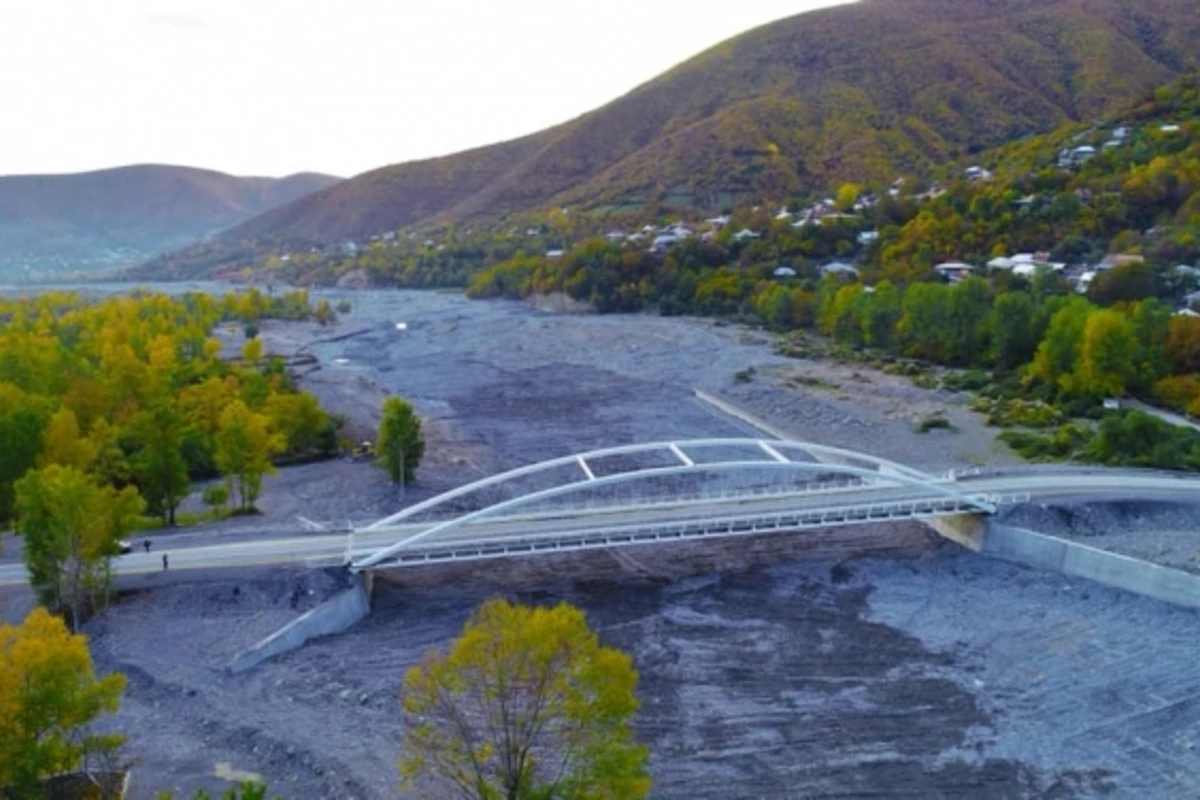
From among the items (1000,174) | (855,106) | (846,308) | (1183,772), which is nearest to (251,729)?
(1183,772)

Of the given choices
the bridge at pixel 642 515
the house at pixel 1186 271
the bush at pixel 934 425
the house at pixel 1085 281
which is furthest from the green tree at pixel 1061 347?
the bridge at pixel 642 515

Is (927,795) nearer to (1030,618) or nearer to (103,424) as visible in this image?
(1030,618)

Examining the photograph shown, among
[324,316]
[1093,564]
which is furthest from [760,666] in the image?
[324,316]

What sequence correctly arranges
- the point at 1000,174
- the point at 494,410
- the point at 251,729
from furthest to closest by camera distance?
the point at 1000,174 < the point at 494,410 < the point at 251,729

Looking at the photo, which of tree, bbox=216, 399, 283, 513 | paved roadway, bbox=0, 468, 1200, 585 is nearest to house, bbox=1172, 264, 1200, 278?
paved roadway, bbox=0, 468, 1200, 585

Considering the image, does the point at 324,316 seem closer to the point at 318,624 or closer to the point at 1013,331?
the point at 1013,331

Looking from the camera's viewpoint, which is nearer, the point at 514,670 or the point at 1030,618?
the point at 514,670

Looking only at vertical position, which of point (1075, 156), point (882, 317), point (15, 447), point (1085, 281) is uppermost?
point (1075, 156)
